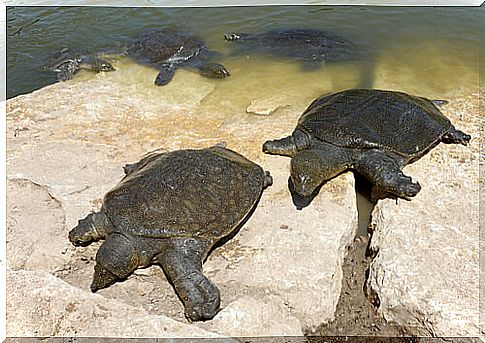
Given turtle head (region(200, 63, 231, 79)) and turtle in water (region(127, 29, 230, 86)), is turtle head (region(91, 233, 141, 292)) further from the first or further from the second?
turtle head (region(200, 63, 231, 79))

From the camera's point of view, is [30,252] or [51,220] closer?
[30,252]

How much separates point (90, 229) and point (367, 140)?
247 centimetres

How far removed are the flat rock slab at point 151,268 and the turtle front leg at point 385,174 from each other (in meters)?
0.22

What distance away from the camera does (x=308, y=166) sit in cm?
412

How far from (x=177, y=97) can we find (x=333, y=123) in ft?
7.96

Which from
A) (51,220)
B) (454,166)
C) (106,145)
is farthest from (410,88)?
(51,220)

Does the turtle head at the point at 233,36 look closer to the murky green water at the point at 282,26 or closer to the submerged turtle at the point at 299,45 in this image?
the submerged turtle at the point at 299,45

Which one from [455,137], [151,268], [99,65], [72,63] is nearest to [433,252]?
[455,137]

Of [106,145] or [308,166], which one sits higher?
[308,166]

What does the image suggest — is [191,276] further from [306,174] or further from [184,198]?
[306,174]

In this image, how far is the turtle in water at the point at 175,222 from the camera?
332 centimetres

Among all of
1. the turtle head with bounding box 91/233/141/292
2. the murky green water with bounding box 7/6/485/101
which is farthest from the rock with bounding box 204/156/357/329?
the murky green water with bounding box 7/6/485/101

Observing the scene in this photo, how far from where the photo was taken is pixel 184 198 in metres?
3.59

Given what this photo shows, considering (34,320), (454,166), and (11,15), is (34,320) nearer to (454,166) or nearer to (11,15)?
(454,166)
